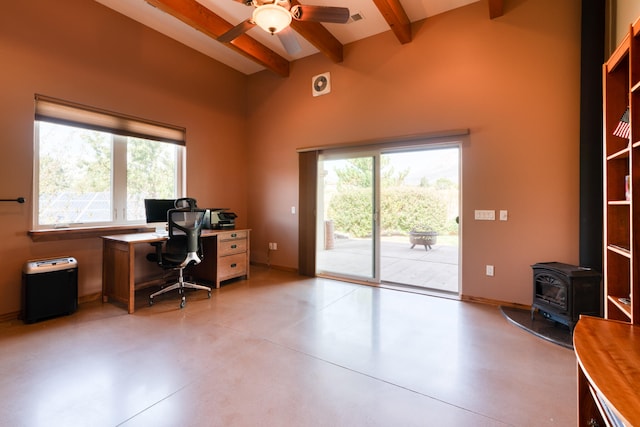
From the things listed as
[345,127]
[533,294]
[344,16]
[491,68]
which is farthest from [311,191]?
[533,294]

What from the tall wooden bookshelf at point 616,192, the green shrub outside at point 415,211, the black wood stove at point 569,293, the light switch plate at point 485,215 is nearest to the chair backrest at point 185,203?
the green shrub outside at point 415,211

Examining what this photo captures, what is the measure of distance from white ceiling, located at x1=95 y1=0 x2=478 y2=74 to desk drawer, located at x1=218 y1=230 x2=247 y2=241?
296 cm

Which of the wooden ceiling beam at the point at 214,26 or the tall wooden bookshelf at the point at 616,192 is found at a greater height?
the wooden ceiling beam at the point at 214,26

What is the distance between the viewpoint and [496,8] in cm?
315

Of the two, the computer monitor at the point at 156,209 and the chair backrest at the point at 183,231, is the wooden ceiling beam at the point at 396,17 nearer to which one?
the chair backrest at the point at 183,231

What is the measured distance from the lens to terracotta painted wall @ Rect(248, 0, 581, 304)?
2.99m

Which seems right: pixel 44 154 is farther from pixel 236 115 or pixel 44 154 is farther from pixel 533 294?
pixel 533 294

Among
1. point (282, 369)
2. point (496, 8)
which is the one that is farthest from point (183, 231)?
point (496, 8)

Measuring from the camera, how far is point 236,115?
17.4 feet

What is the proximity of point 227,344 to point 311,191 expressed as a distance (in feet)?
9.17

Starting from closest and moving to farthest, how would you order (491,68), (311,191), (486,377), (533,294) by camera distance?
(486,377) < (533,294) < (491,68) < (311,191)

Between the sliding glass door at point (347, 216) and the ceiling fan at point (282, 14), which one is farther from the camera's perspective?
the sliding glass door at point (347, 216)

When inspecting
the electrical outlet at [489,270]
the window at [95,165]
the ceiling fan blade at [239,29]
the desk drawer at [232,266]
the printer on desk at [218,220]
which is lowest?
the desk drawer at [232,266]

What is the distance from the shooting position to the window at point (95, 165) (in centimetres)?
312
